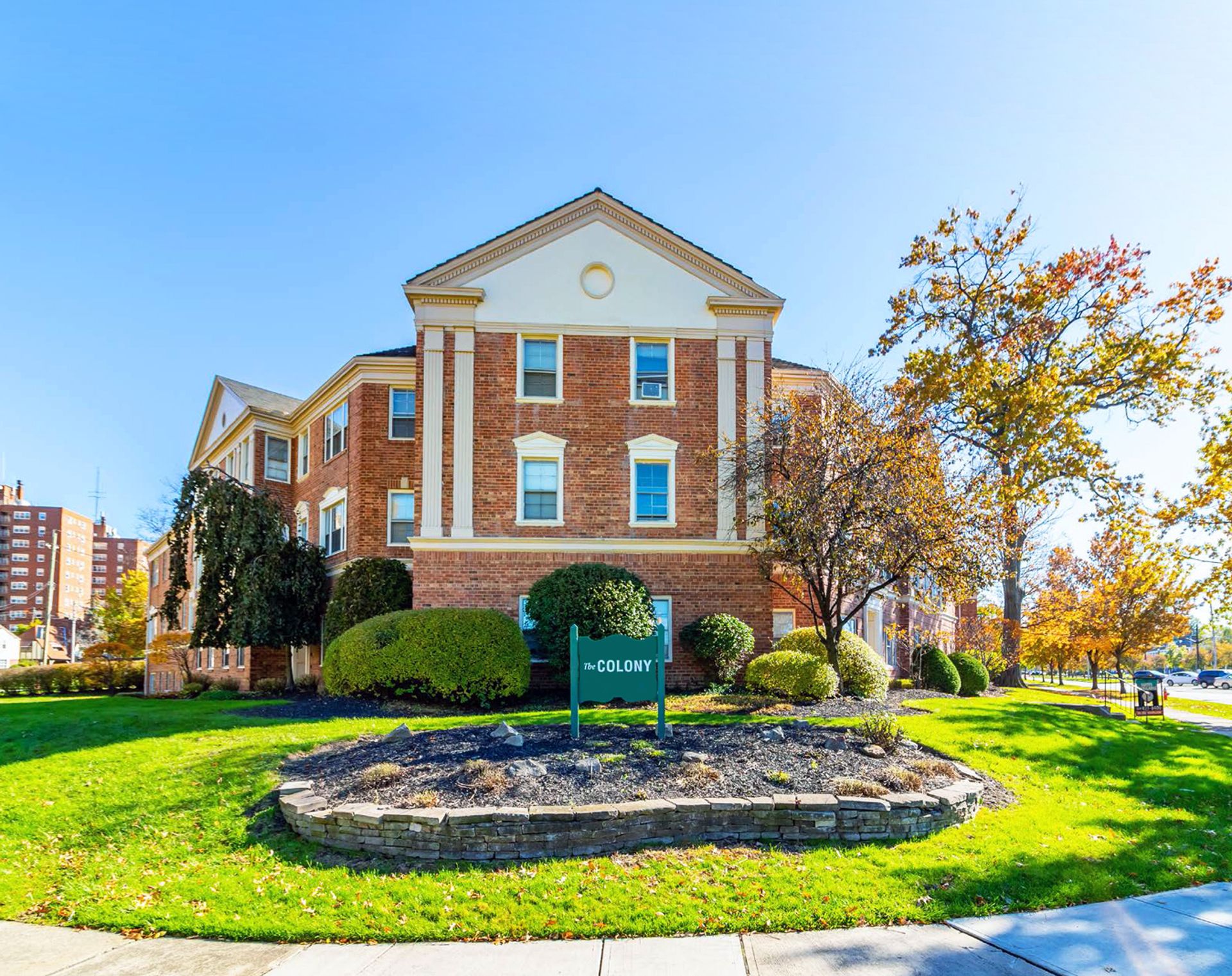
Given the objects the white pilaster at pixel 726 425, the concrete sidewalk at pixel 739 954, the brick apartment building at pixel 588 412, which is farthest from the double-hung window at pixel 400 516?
the concrete sidewalk at pixel 739 954

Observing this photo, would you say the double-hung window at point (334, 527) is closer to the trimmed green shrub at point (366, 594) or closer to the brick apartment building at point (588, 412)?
the trimmed green shrub at point (366, 594)

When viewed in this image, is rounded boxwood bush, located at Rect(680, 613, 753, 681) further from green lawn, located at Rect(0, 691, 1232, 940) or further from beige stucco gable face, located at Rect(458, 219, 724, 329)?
green lawn, located at Rect(0, 691, 1232, 940)

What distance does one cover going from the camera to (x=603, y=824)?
7230mm

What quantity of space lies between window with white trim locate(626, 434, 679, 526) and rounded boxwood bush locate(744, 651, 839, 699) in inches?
183

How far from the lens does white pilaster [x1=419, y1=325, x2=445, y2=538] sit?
62.4 feet

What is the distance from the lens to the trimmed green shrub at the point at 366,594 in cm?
2070

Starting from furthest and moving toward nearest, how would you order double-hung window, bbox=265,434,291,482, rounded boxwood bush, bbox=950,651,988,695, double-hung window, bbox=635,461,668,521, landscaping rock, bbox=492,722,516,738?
double-hung window, bbox=265,434,291,482 < rounded boxwood bush, bbox=950,651,988,695 < double-hung window, bbox=635,461,668,521 < landscaping rock, bbox=492,722,516,738

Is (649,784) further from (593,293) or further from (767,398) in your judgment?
(593,293)

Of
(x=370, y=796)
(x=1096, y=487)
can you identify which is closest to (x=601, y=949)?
(x=370, y=796)

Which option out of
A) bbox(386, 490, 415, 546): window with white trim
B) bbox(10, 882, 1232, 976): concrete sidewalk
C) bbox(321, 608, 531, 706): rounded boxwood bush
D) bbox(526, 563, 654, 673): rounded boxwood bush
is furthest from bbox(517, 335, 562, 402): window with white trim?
bbox(10, 882, 1232, 976): concrete sidewalk

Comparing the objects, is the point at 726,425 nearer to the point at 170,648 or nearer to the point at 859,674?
the point at 859,674

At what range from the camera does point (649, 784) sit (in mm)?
8164

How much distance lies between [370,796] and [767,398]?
1252cm

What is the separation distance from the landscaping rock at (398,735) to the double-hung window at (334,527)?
13.5 m
